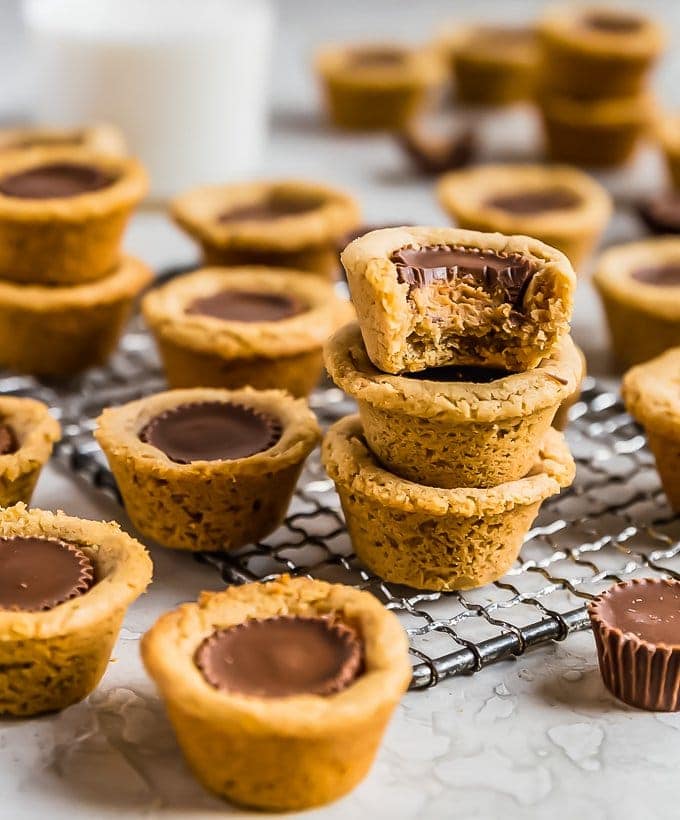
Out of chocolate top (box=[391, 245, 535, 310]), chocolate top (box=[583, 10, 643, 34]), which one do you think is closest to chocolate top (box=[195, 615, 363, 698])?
chocolate top (box=[391, 245, 535, 310])

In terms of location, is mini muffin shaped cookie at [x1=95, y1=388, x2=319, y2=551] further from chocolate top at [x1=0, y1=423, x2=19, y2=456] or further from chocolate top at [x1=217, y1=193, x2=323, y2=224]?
chocolate top at [x1=217, y1=193, x2=323, y2=224]

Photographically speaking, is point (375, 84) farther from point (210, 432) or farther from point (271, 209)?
point (210, 432)

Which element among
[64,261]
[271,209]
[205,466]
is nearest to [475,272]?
[205,466]

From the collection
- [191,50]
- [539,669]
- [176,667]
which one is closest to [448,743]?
[539,669]

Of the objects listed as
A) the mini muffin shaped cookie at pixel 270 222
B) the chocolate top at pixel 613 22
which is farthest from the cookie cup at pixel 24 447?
the chocolate top at pixel 613 22

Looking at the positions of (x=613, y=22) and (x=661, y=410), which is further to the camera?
(x=613, y=22)

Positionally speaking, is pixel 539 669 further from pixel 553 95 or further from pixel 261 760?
pixel 553 95
